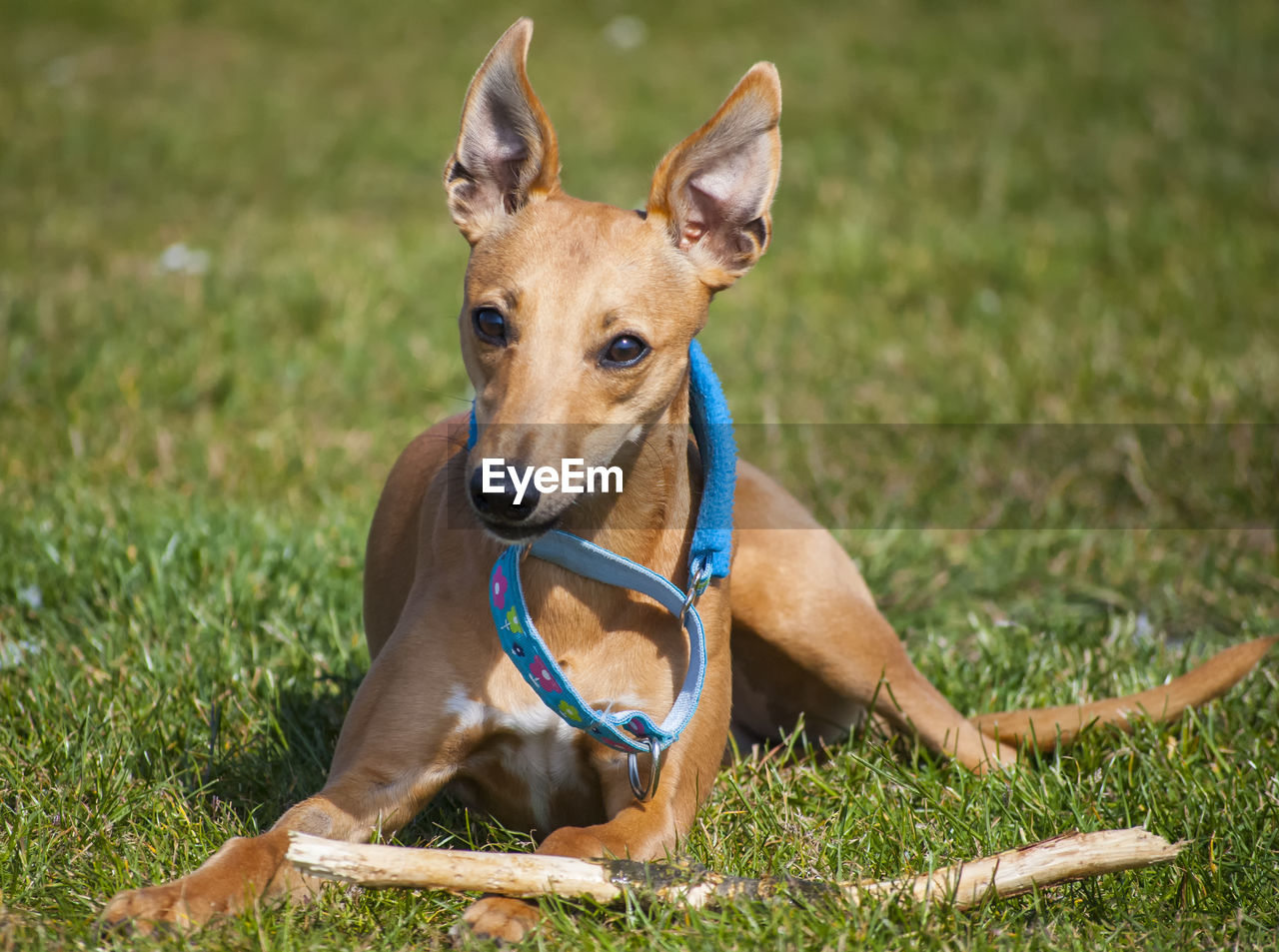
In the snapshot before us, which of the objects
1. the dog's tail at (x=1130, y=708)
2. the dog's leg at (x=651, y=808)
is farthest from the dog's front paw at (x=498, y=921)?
the dog's tail at (x=1130, y=708)

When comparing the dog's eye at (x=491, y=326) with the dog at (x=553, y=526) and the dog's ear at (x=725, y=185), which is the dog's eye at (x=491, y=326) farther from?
the dog's ear at (x=725, y=185)

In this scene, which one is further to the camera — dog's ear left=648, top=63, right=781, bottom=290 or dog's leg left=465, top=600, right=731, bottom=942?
dog's ear left=648, top=63, right=781, bottom=290

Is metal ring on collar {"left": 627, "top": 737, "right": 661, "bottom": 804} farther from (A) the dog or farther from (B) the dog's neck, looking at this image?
(B) the dog's neck

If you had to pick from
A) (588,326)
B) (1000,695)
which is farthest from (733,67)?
(588,326)

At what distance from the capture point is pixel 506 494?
7.77 feet

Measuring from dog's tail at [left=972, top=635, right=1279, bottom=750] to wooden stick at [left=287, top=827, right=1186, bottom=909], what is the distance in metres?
0.75

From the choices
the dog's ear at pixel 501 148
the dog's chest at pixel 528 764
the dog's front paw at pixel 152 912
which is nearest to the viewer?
the dog's front paw at pixel 152 912

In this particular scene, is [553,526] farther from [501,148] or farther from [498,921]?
[501,148]

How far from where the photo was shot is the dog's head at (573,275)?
249 cm

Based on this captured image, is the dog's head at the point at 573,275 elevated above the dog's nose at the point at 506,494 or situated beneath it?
elevated above

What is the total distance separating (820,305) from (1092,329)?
1359 millimetres

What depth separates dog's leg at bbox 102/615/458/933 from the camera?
2365 mm

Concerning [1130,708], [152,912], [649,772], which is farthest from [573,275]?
[1130,708]

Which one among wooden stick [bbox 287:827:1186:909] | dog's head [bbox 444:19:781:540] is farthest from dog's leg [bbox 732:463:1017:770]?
wooden stick [bbox 287:827:1186:909]
